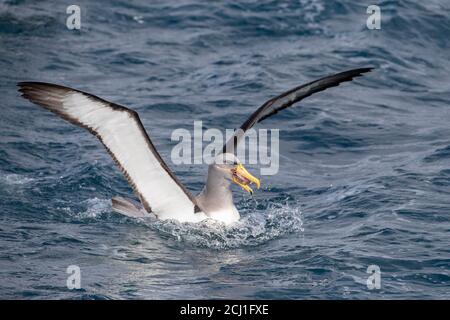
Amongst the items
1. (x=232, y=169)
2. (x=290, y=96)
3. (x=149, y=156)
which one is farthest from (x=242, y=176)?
(x=149, y=156)

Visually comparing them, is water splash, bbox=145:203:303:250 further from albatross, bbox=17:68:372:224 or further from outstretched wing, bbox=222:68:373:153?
outstretched wing, bbox=222:68:373:153

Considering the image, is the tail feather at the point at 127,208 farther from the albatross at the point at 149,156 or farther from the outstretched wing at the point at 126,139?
the outstretched wing at the point at 126,139

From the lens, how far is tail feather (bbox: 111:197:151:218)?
45.3 ft

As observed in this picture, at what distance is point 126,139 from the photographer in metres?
13.0

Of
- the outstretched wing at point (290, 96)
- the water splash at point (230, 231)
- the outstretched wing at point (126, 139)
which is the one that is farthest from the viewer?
the outstretched wing at point (290, 96)

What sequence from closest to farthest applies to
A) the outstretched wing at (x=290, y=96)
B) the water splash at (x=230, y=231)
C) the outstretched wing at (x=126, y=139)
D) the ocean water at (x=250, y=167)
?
the ocean water at (x=250, y=167)
the outstretched wing at (x=126, y=139)
the water splash at (x=230, y=231)
the outstretched wing at (x=290, y=96)

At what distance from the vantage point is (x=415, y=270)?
40.2 ft

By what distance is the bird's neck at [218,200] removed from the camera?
45.1 feet

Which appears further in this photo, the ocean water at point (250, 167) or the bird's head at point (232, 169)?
the bird's head at point (232, 169)

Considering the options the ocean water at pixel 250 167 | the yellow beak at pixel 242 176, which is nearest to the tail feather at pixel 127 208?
the ocean water at pixel 250 167
